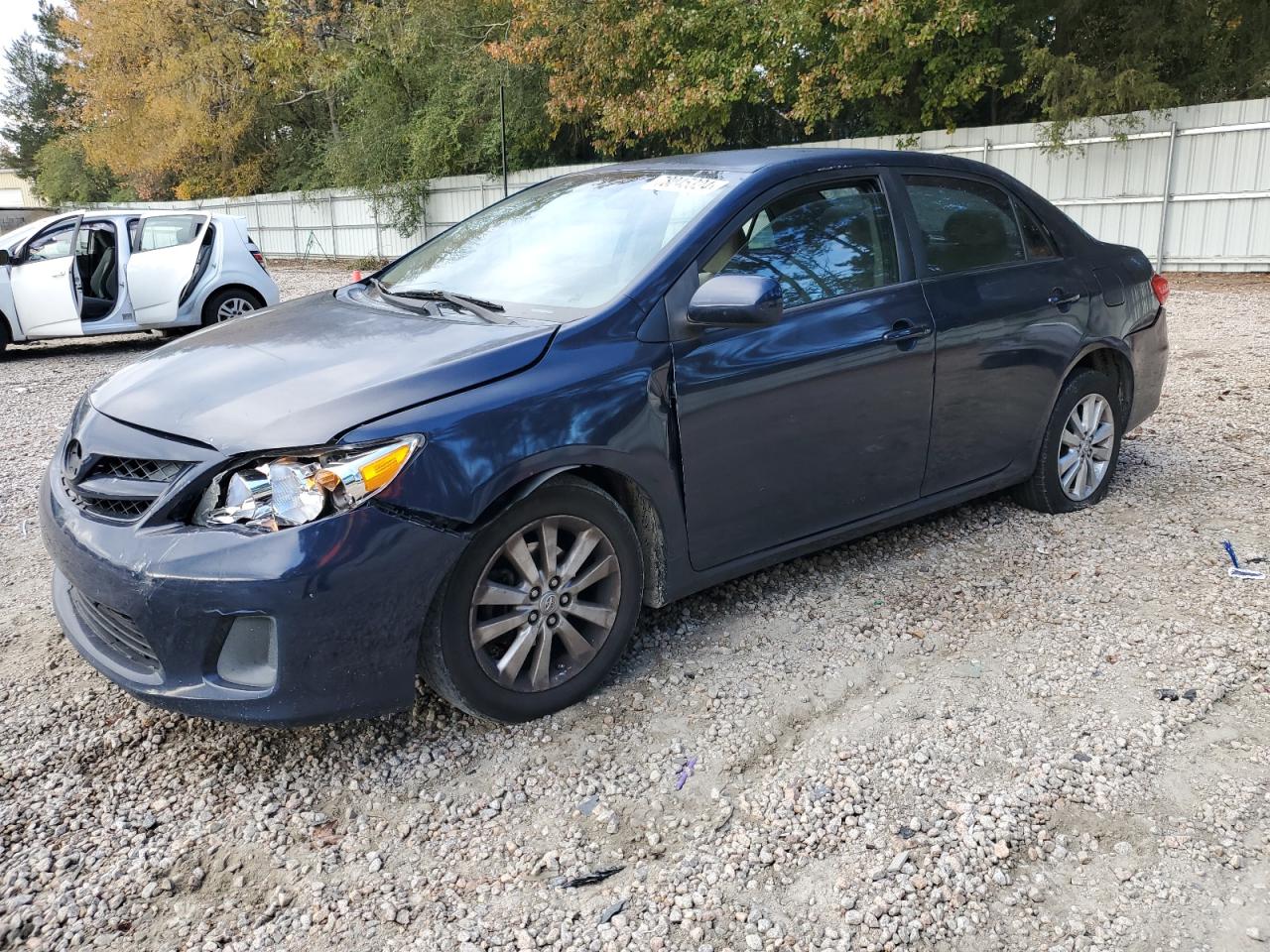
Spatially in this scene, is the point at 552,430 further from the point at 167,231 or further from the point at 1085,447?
the point at 167,231

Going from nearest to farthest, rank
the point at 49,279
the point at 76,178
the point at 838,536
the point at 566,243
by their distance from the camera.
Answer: the point at 566,243
the point at 838,536
the point at 49,279
the point at 76,178

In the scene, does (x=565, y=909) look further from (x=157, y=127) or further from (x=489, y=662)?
(x=157, y=127)

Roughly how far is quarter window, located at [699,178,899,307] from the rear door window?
940 centimetres

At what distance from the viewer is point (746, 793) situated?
2.80m

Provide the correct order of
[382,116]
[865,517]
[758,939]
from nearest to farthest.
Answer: [758,939] → [865,517] → [382,116]

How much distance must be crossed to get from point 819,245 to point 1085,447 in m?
1.99

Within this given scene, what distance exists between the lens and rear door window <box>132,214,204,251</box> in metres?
11.0

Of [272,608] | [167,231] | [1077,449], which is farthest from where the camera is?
[167,231]

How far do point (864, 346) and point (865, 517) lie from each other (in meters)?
0.67

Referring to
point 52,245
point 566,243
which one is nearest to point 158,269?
point 52,245

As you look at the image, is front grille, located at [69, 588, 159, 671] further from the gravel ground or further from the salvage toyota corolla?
the gravel ground

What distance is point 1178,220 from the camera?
51.5 feet

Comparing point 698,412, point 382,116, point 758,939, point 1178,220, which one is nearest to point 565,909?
point 758,939

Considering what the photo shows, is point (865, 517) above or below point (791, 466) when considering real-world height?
below
